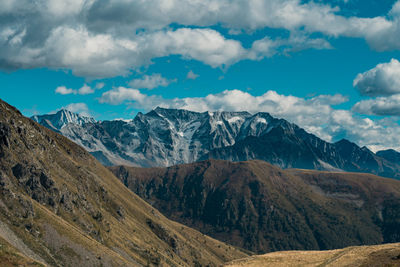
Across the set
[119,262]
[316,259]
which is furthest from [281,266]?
[119,262]

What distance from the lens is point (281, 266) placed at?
96.2m

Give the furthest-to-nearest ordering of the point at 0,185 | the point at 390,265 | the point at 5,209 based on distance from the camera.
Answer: the point at 0,185 < the point at 5,209 < the point at 390,265

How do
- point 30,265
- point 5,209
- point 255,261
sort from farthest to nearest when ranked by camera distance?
1. point 5,209
2. point 255,261
3. point 30,265

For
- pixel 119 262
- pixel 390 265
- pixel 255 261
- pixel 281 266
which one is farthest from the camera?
pixel 119 262

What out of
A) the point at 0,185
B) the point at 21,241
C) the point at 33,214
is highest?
the point at 0,185

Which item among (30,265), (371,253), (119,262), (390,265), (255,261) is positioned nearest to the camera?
(390,265)

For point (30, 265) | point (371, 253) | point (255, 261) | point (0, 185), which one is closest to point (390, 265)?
point (371, 253)

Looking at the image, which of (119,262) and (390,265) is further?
(119,262)

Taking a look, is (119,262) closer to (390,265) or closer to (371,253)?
(371,253)

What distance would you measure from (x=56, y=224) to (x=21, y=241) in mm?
30131

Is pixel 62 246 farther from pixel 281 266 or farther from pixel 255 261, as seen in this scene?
→ pixel 281 266

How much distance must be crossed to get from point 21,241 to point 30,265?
80.2 m

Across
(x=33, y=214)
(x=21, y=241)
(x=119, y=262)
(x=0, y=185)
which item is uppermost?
(x=0, y=185)

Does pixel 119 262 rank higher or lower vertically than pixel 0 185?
lower
